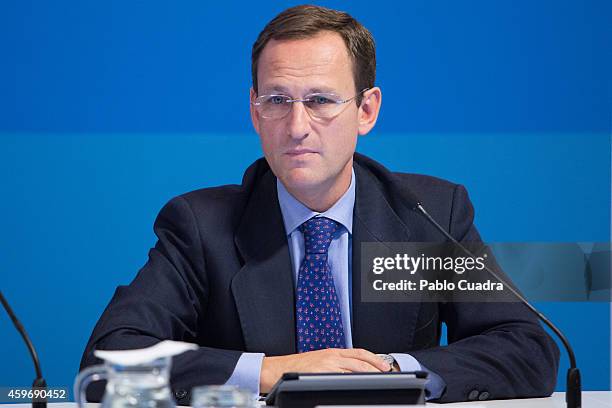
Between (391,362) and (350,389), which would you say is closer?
(350,389)

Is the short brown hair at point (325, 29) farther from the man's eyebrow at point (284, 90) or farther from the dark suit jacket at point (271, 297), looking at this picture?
the dark suit jacket at point (271, 297)

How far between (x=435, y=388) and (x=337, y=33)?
1.04 m

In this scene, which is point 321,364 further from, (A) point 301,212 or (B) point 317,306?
(A) point 301,212

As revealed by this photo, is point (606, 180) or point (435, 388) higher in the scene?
point (606, 180)

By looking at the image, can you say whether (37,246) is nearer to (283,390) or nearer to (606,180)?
(283,390)

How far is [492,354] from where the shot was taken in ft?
7.98

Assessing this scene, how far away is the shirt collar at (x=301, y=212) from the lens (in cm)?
270

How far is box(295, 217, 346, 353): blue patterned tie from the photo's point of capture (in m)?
2.62

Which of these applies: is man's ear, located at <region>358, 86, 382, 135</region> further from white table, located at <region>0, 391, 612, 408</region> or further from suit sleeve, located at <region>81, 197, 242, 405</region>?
white table, located at <region>0, 391, 612, 408</region>

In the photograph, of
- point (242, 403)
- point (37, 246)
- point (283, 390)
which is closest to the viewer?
point (242, 403)

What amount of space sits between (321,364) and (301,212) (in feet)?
1.92

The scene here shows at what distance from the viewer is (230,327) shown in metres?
2.69

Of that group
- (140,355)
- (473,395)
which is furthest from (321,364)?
(140,355)

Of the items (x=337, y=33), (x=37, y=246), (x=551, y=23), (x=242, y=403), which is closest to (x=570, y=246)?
(x=551, y=23)
